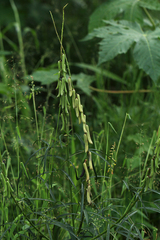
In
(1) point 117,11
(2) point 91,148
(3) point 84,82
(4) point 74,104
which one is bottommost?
(2) point 91,148

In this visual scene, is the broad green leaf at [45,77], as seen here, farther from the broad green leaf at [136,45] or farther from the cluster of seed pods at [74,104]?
the cluster of seed pods at [74,104]

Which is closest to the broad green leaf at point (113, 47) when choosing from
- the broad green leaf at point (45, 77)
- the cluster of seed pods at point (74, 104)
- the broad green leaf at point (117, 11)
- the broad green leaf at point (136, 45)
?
the broad green leaf at point (136, 45)

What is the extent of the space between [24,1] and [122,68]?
7.89ft

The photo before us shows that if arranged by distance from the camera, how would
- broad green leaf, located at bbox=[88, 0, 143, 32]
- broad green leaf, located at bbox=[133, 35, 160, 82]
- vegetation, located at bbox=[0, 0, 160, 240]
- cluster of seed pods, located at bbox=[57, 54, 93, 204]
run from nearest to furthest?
cluster of seed pods, located at bbox=[57, 54, 93, 204] < vegetation, located at bbox=[0, 0, 160, 240] < broad green leaf, located at bbox=[133, 35, 160, 82] < broad green leaf, located at bbox=[88, 0, 143, 32]

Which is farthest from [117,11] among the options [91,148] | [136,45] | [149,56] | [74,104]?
[74,104]

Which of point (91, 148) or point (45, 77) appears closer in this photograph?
point (91, 148)

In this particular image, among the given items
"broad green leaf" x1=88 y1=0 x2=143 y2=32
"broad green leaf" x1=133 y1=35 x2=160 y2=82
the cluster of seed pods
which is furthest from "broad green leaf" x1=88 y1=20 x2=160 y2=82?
the cluster of seed pods

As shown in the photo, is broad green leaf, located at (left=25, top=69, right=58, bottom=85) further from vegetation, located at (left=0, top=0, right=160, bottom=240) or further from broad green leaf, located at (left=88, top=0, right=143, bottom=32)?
broad green leaf, located at (left=88, top=0, right=143, bottom=32)

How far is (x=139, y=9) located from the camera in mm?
1771

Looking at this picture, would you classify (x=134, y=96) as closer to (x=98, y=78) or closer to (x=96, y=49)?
(x=98, y=78)

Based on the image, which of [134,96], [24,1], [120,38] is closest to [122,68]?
[134,96]

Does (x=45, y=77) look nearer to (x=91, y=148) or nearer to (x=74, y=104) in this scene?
(x=91, y=148)

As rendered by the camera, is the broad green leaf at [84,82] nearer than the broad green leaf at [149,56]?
No

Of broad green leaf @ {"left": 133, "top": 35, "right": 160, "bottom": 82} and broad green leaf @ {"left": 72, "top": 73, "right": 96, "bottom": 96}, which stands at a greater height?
broad green leaf @ {"left": 133, "top": 35, "right": 160, "bottom": 82}
